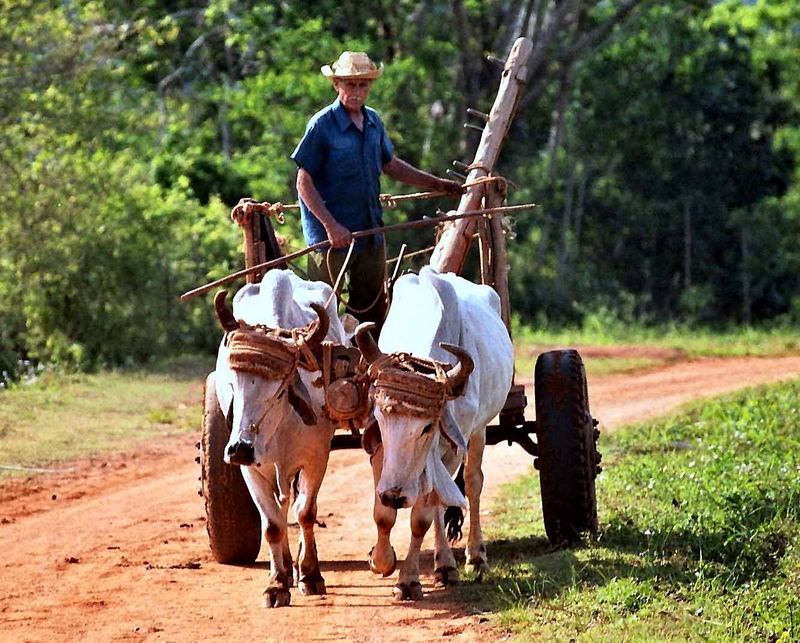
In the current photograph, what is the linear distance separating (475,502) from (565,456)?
543 mm

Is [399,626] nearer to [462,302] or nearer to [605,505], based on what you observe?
[462,302]

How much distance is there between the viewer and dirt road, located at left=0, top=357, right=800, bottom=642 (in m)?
6.57

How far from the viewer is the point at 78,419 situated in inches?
553

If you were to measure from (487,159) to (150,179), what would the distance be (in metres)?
13.0

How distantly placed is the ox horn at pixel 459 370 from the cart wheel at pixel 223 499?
59.2 inches

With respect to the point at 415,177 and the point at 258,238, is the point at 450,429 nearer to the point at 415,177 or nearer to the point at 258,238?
the point at 258,238

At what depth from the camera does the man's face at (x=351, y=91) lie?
8.12 m

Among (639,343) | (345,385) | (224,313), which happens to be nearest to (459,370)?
(345,385)

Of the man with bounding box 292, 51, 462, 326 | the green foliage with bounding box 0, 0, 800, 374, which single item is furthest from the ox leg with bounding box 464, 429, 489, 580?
the green foliage with bounding box 0, 0, 800, 374

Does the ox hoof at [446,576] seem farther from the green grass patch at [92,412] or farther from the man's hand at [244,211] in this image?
the green grass patch at [92,412]

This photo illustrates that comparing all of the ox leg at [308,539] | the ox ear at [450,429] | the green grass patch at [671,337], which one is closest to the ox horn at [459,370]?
the ox ear at [450,429]

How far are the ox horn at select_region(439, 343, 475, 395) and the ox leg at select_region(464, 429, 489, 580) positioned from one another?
1261 mm

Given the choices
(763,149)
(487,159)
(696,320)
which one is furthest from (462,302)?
(763,149)

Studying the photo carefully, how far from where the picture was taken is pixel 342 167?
8227mm
